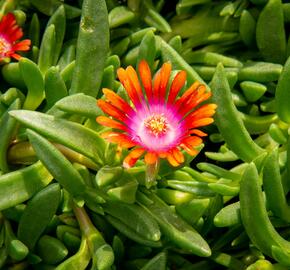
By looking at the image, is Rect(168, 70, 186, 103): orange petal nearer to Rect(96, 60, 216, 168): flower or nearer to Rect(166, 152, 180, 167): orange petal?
Rect(96, 60, 216, 168): flower

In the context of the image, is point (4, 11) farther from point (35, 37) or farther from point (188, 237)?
point (188, 237)

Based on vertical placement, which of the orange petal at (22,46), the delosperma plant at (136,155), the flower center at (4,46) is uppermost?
the orange petal at (22,46)

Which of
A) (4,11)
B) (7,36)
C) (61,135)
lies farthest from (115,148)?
(4,11)

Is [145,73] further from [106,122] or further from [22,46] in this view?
[22,46]

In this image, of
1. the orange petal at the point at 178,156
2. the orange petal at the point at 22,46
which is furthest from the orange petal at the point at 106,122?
the orange petal at the point at 22,46

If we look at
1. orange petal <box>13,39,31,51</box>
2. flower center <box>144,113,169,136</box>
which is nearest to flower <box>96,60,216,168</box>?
flower center <box>144,113,169,136</box>

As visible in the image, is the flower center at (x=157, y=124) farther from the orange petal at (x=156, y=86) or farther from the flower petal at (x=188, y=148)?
the flower petal at (x=188, y=148)

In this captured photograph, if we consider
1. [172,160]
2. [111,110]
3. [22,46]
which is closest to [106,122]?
[111,110]

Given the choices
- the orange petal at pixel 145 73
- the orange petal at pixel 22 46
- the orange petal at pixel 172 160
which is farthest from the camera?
the orange petal at pixel 22 46
